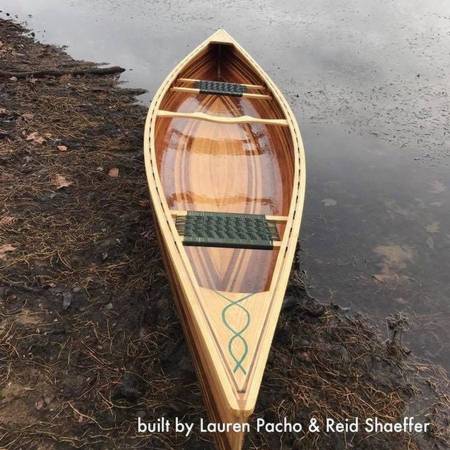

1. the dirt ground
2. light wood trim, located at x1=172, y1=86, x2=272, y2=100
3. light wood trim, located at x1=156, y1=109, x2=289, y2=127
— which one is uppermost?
light wood trim, located at x1=172, y1=86, x2=272, y2=100

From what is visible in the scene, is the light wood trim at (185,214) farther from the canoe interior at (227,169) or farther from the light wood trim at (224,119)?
the light wood trim at (224,119)

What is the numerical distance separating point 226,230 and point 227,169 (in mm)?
1532

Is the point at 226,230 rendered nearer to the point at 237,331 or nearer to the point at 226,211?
the point at 226,211

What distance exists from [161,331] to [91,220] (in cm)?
170

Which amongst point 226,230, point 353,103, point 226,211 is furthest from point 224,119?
point 353,103

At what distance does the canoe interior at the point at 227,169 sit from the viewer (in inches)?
140

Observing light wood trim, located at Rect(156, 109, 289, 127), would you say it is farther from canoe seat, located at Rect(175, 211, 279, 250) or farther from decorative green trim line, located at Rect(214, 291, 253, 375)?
decorative green trim line, located at Rect(214, 291, 253, 375)

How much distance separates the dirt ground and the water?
2.01 ft

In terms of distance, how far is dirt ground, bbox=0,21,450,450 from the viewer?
3.11 metres

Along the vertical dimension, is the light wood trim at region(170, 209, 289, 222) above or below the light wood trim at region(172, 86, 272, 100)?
below

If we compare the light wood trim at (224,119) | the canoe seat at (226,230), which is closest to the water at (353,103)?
the light wood trim at (224,119)

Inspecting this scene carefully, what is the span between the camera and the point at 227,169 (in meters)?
4.91

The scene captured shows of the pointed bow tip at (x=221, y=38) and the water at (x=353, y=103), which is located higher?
the pointed bow tip at (x=221, y=38)

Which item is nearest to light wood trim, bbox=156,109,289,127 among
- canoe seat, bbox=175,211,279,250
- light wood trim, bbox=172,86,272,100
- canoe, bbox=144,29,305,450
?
canoe, bbox=144,29,305,450
